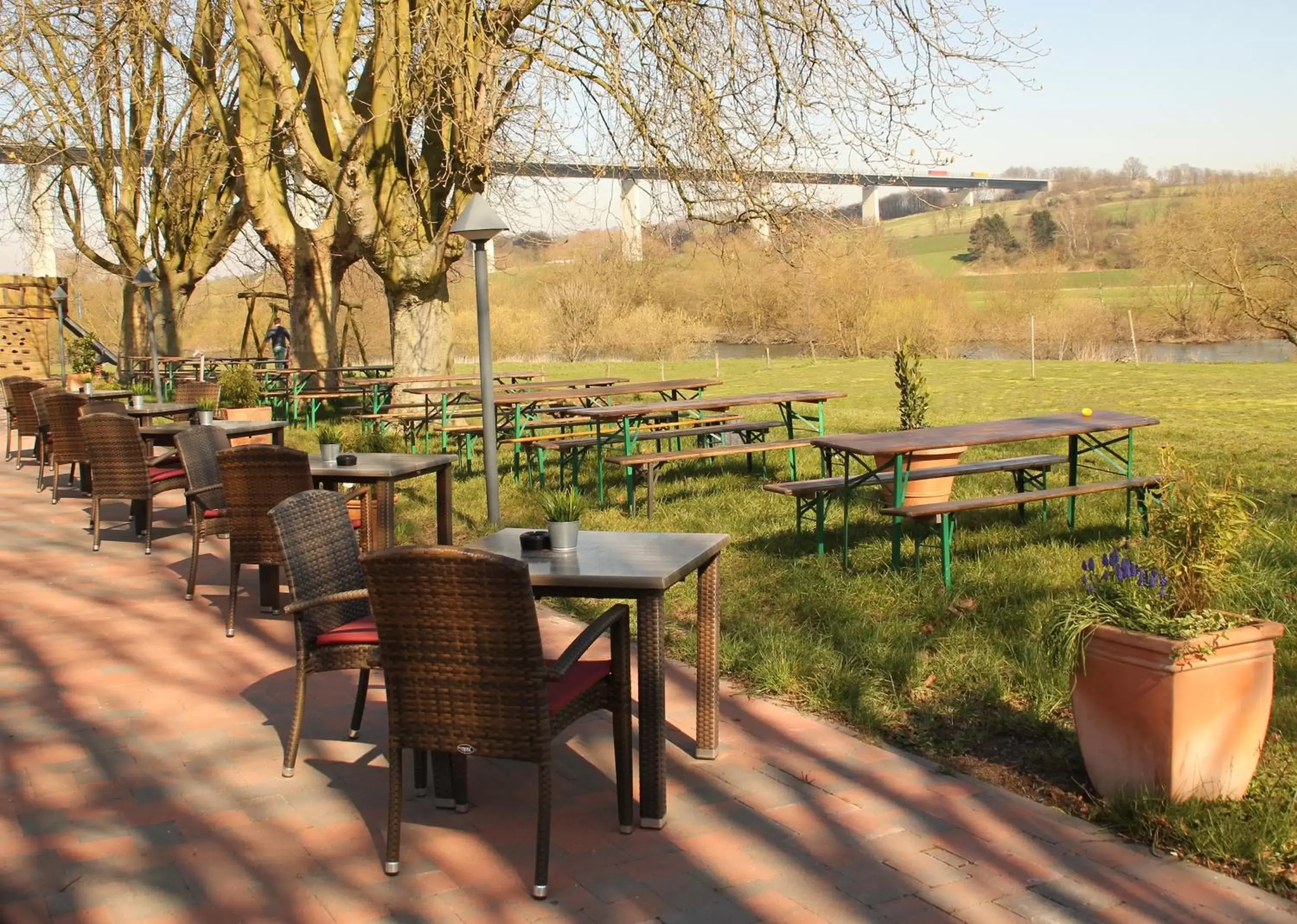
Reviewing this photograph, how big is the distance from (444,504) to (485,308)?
1910mm

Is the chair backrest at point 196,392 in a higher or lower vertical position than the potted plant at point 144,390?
higher

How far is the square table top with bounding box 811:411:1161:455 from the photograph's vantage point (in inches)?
264

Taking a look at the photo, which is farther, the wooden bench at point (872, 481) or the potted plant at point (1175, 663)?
the wooden bench at point (872, 481)

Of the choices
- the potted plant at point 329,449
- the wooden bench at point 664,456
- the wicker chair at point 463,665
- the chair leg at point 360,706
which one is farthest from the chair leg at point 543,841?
the wooden bench at point 664,456

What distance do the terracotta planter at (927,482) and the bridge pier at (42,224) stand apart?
19.1m

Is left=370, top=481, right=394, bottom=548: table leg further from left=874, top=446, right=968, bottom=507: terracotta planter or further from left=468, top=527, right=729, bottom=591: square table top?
left=874, top=446, right=968, bottom=507: terracotta planter

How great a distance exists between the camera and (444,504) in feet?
22.4

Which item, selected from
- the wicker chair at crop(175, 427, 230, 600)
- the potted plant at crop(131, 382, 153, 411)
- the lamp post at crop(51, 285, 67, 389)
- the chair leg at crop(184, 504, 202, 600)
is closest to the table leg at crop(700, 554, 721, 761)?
the wicker chair at crop(175, 427, 230, 600)

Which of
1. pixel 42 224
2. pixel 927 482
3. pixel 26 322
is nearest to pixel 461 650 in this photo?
pixel 927 482

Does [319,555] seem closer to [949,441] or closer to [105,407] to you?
[949,441]

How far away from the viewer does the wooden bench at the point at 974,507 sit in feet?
20.1

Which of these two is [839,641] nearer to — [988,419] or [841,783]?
[841,783]

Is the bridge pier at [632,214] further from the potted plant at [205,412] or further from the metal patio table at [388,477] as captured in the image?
the metal patio table at [388,477]

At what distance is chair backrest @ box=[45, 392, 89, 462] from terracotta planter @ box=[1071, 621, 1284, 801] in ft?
27.5
